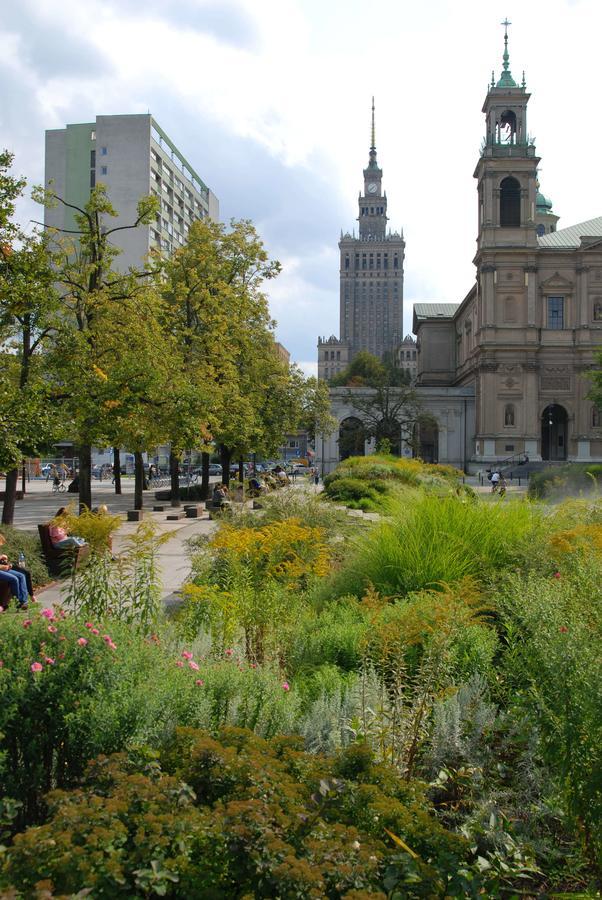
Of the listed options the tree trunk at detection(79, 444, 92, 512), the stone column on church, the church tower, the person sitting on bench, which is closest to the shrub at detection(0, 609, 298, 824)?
the person sitting on bench

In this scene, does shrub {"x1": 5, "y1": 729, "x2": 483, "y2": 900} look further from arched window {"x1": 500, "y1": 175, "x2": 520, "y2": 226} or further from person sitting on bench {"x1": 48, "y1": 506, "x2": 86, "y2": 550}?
arched window {"x1": 500, "y1": 175, "x2": 520, "y2": 226}

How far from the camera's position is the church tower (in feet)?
561

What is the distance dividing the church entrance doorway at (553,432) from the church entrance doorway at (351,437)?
1631cm

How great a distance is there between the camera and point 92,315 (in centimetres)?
1652

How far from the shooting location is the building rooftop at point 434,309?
8913cm

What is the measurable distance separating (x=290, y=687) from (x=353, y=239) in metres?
175

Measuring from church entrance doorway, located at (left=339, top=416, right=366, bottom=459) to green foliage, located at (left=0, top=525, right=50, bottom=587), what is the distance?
45.7 meters

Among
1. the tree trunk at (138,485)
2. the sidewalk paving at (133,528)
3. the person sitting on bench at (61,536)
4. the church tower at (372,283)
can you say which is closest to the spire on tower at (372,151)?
the church tower at (372,283)

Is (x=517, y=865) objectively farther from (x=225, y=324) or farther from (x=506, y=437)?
(x=506, y=437)

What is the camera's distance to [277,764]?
2.88 m

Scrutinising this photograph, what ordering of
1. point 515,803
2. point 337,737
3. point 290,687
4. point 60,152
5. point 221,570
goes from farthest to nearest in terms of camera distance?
point 60,152 → point 221,570 → point 290,687 → point 337,737 → point 515,803

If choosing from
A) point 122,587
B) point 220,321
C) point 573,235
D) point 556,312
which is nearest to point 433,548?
point 122,587

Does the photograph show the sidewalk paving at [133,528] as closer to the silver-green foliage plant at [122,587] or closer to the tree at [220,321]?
the silver-green foliage plant at [122,587]

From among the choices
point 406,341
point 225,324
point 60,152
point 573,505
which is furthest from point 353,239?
point 573,505
